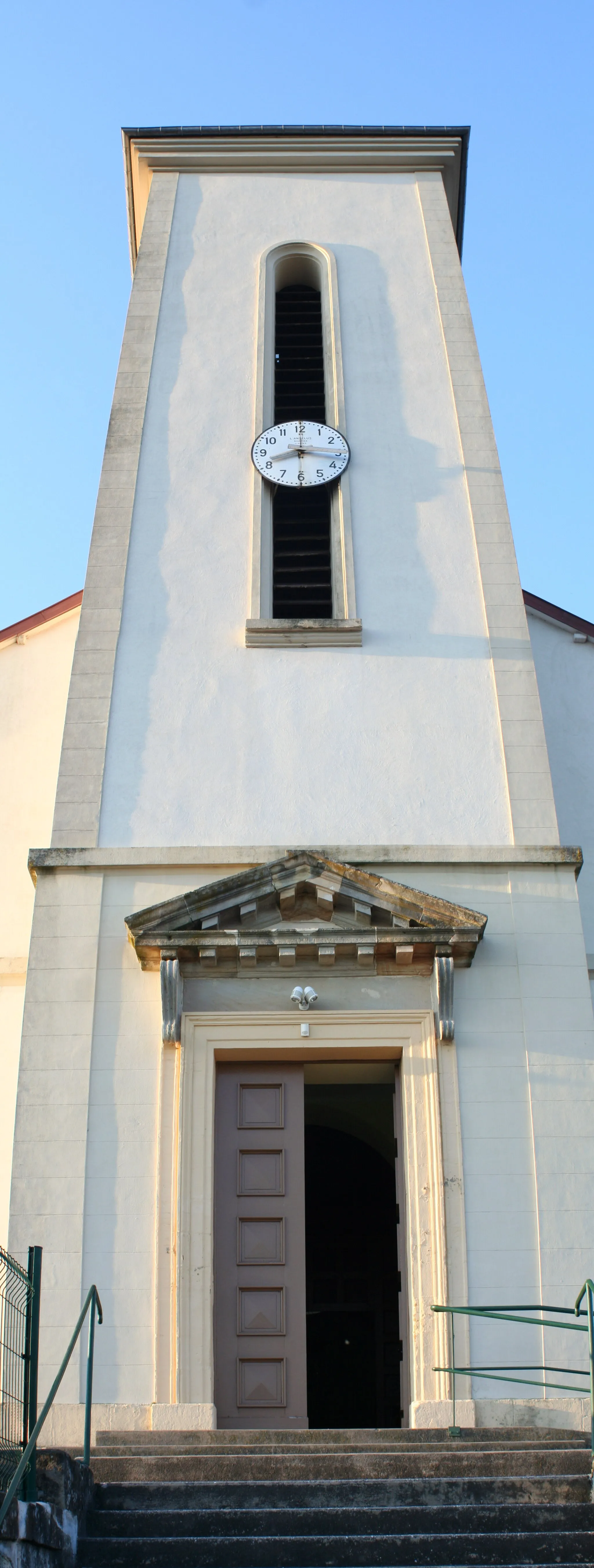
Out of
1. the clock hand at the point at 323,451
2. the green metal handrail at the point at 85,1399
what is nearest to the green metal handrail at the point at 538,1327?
the green metal handrail at the point at 85,1399

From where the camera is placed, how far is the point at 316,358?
17.4m

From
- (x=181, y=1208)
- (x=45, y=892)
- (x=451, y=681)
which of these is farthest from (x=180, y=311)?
(x=181, y=1208)

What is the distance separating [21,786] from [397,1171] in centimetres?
532

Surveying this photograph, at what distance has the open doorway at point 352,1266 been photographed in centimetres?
1705

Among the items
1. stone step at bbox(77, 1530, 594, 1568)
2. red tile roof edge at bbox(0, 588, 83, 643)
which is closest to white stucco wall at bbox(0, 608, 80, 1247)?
red tile roof edge at bbox(0, 588, 83, 643)

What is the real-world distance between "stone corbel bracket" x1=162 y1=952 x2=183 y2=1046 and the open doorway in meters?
4.57

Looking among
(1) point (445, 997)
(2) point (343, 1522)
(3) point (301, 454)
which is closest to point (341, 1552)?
(2) point (343, 1522)

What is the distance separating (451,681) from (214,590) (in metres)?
2.26

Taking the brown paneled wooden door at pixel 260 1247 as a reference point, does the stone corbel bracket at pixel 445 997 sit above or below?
above

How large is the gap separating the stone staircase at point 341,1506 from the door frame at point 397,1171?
57.1 inches

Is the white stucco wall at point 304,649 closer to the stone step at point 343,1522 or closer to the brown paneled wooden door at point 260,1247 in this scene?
the brown paneled wooden door at point 260,1247

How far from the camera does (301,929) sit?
42.1ft

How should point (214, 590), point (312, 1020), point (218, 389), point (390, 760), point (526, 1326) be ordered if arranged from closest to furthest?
1. point (526, 1326)
2. point (312, 1020)
3. point (390, 760)
4. point (214, 590)
5. point (218, 389)

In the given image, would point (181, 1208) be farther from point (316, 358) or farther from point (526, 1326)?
point (316, 358)
